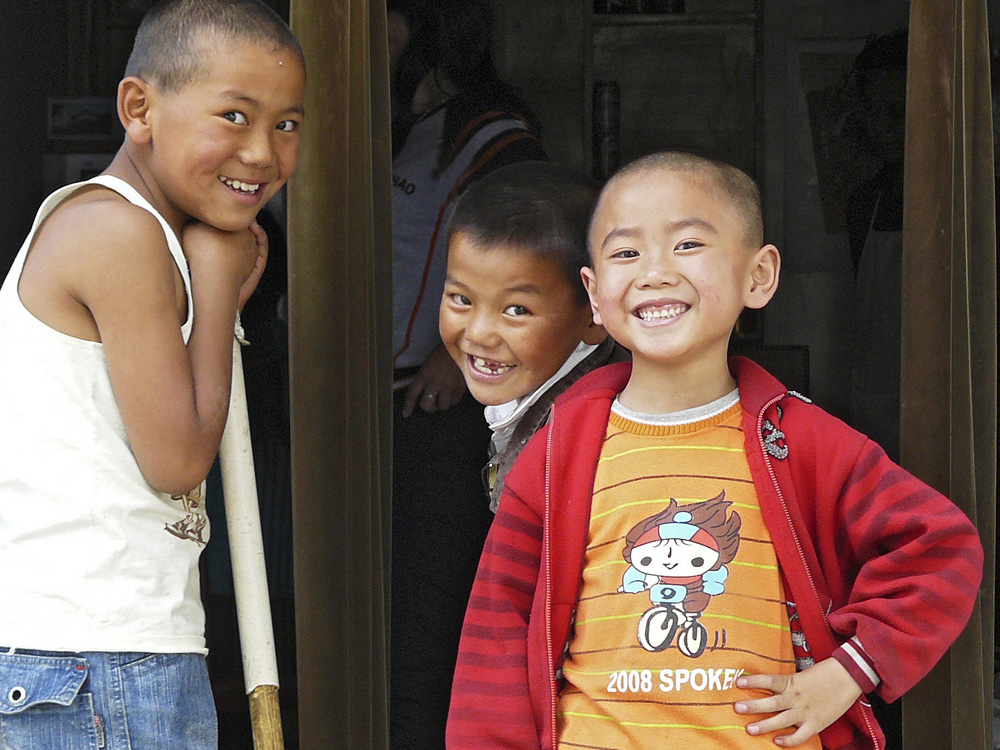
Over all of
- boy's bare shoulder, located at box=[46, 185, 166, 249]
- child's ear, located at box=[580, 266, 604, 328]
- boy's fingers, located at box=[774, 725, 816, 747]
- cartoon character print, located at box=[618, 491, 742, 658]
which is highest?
boy's bare shoulder, located at box=[46, 185, 166, 249]

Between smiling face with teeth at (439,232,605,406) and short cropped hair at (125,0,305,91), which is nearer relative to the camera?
short cropped hair at (125,0,305,91)

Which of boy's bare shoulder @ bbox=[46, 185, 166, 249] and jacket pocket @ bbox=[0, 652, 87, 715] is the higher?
boy's bare shoulder @ bbox=[46, 185, 166, 249]

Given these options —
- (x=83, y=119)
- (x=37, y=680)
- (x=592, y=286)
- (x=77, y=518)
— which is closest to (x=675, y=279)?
(x=592, y=286)

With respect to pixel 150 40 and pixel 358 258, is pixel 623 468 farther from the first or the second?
pixel 150 40

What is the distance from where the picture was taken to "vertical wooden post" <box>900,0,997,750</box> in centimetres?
188

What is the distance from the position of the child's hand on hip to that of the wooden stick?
63 centimetres

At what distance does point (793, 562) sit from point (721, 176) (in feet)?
1.74

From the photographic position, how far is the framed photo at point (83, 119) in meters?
2.65

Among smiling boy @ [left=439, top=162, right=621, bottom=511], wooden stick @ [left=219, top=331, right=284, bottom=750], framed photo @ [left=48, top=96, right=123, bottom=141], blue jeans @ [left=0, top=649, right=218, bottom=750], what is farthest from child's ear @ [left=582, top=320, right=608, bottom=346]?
framed photo @ [left=48, top=96, right=123, bottom=141]

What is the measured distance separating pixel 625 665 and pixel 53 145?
1956 mm

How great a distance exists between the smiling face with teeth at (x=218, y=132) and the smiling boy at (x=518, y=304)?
15.1 inches

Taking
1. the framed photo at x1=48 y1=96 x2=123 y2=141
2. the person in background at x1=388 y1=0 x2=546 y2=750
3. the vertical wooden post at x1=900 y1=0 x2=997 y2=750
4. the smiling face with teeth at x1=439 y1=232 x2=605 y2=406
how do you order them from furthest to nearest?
the framed photo at x1=48 y1=96 x2=123 y2=141
the person in background at x1=388 y1=0 x2=546 y2=750
the vertical wooden post at x1=900 y1=0 x2=997 y2=750
the smiling face with teeth at x1=439 y1=232 x2=605 y2=406

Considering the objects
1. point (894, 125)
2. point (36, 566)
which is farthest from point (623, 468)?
point (894, 125)

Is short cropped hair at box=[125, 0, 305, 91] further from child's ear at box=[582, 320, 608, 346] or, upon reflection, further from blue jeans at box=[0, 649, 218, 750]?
blue jeans at box=[0, 649, 218, 750]
